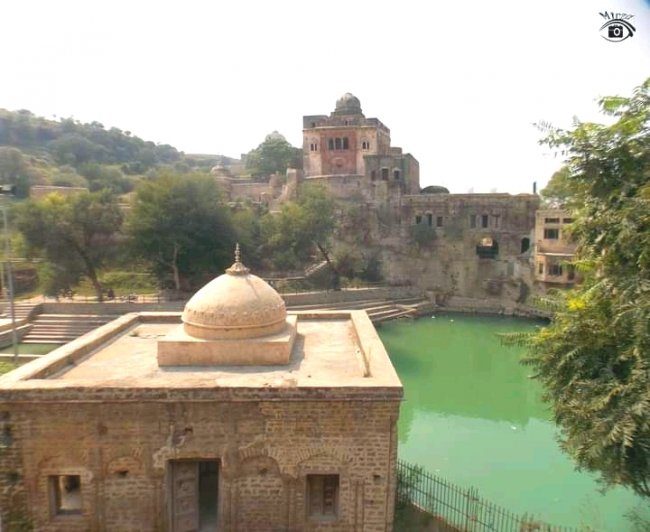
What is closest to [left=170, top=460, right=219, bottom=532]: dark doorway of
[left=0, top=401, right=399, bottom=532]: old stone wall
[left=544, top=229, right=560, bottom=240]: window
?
[left=0, top=401, right=399, bottom=532]: old stone wall

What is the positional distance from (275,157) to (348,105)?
10.8 meters

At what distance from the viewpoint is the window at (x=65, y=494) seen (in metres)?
6.32

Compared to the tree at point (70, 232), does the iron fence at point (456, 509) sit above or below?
below

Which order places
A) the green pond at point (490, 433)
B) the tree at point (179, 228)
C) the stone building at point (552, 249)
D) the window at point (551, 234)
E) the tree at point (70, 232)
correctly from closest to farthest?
the green pond at point (490, 433) → the tree at point (70, 232) → the tree at point (179, 228) → the stone building at point (552, 249) → the window at point (551, 234)

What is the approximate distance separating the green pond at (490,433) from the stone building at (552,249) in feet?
15.8

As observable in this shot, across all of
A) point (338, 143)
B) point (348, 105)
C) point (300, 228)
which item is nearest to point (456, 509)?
point (300, 228)

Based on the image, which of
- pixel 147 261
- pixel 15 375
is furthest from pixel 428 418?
pixel 147 261

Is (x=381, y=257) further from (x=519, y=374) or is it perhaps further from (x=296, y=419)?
(x=296, y=419)

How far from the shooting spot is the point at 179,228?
2153 centimetres

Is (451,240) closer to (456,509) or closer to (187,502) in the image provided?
(456,509)

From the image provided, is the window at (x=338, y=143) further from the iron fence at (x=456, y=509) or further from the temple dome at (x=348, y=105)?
the iron fence at (x=456, y=509)

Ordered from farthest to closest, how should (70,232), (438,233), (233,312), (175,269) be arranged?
(438,233) < (175,269) < (70,232) < (233,312)

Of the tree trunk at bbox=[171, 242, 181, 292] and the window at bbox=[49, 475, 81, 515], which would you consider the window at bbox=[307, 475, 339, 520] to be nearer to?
the window at bbox=[49, 475, 81, 515]

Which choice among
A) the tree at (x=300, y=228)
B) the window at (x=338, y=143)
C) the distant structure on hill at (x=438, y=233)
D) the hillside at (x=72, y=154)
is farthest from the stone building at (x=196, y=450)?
the hillside at (x=72, y=154)
